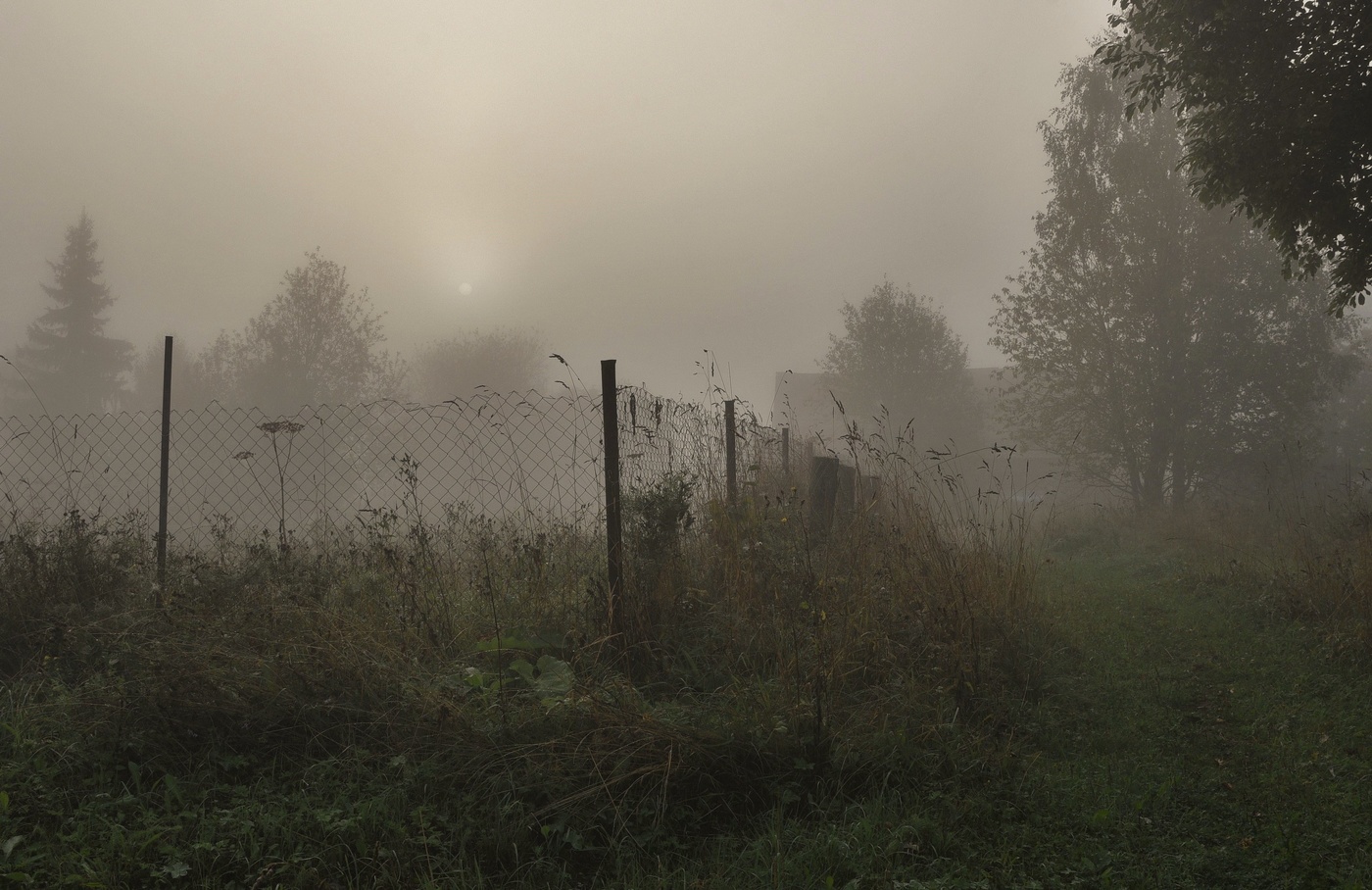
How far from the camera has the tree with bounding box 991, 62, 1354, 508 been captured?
16.9m

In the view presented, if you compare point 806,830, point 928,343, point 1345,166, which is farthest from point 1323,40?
point 928,343

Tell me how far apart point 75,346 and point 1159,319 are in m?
58.8

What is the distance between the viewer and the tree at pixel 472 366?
4412 centimetres

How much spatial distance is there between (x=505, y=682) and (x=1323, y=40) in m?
8.46

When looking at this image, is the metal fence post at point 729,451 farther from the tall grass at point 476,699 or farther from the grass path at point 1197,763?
the grass path at point 1197,763

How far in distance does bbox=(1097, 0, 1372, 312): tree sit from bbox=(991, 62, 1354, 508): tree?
11342 millimetres

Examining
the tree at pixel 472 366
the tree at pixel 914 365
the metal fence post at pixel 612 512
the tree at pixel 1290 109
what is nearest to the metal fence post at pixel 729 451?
the metal fence post at pixel 612 512

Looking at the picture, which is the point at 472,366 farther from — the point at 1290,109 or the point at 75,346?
the point at 1290,109

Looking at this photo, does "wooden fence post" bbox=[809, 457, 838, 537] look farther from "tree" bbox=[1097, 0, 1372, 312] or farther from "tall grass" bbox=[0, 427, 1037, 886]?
"tree" bbox=[1097, 0, 1372, 312]

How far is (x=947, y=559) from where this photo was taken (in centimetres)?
539

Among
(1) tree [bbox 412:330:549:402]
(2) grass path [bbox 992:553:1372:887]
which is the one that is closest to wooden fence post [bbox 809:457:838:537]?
(2) grass path [bbox 992:553:1372:887]

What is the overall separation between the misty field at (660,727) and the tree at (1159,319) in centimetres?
1361

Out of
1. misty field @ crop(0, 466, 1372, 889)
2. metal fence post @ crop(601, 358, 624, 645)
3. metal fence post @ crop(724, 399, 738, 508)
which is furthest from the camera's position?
metal fence post @ crop(724, 399, 738, 508)

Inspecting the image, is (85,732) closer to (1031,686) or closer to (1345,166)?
(1031,686)
